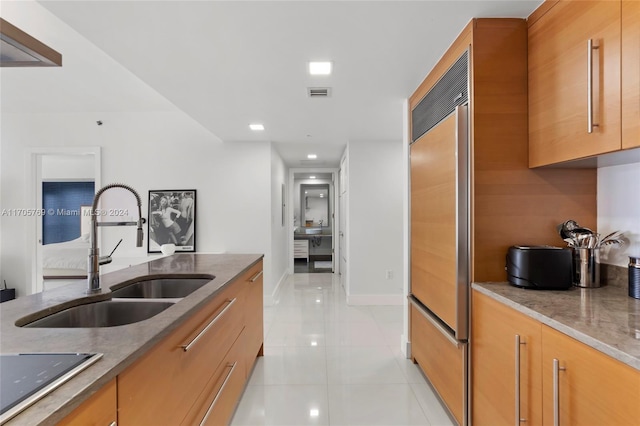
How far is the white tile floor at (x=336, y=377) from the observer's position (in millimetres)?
1987

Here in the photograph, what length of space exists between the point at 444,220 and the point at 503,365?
2.69 ft

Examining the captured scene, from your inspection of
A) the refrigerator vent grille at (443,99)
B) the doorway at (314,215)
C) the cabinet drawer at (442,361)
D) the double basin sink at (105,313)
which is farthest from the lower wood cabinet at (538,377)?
the doorway at (314,215)

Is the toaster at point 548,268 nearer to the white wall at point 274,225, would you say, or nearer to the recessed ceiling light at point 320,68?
the recessed ceiling light at point 320,68

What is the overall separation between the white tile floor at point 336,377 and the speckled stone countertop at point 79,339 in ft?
3.54

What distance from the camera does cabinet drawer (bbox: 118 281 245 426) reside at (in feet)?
2.80

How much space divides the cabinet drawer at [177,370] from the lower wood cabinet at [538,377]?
4.33 ft

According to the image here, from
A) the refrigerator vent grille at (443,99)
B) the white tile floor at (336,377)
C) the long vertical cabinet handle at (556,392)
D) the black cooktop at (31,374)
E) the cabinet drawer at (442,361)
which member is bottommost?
the white tile floor at (336,377)

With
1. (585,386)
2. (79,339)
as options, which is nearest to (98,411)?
(79,339)

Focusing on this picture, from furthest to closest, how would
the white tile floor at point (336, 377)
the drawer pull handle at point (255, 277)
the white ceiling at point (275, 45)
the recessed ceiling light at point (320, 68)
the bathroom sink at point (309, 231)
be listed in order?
the bathroom sink at point (309, 231) < the drawer pull handle at point (255, 277) < the recessed ceiling light at point (320, 68) < the white tile floor at point (336, 377) < the white ceiling at point (275, 45)

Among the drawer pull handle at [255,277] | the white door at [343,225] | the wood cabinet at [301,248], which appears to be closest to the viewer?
the drawer pull handle at [255,277]

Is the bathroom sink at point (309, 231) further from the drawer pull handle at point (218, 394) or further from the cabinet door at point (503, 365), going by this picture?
the cabinet door at point (503, 365)

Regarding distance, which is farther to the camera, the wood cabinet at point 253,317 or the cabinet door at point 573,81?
the wood cabinet at point 253,317

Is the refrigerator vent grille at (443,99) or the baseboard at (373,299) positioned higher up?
the refrigerator vent grille at (443,99)

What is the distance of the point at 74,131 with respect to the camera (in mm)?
4441
